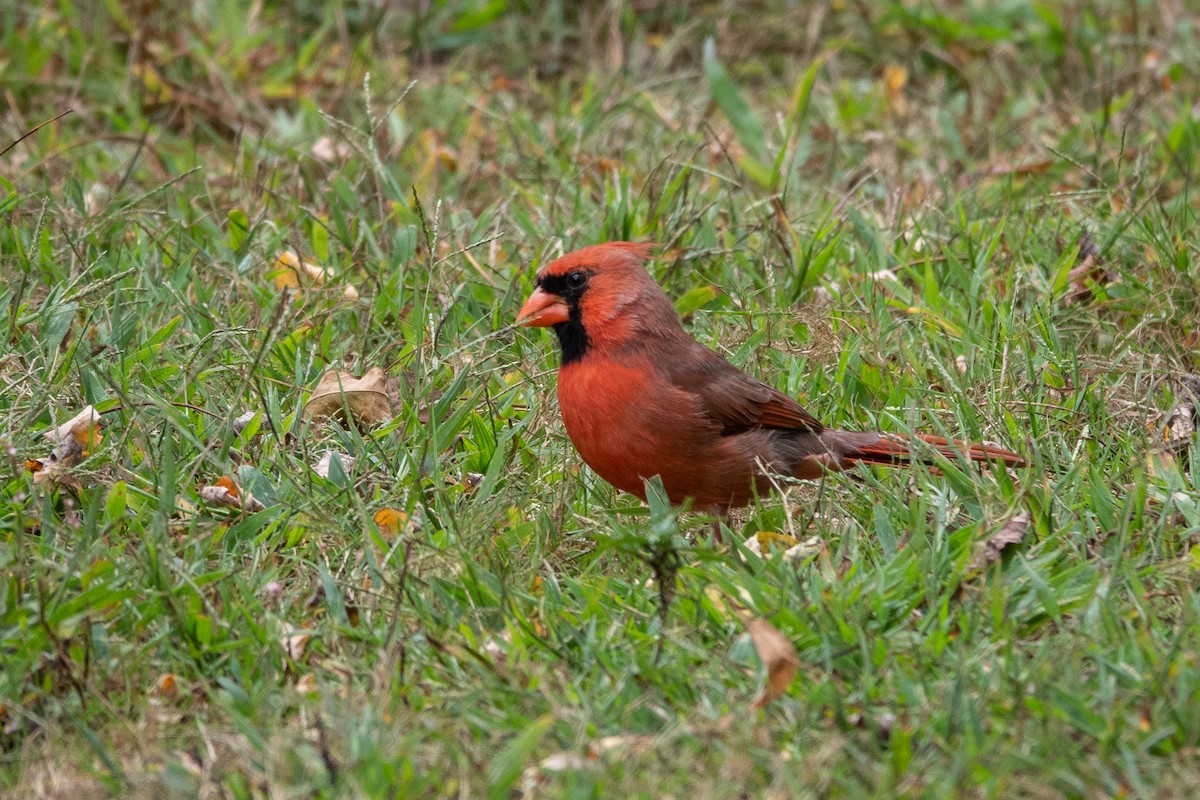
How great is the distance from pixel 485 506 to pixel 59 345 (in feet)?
4.00

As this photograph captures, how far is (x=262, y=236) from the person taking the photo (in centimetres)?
461

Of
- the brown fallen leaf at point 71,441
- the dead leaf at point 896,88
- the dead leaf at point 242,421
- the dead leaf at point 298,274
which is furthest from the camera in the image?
the dead leaf at point 896,88

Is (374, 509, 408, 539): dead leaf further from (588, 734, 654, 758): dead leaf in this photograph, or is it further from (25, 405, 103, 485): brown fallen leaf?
(588, 734, 654, 758): dead leaf

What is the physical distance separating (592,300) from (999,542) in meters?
1.13

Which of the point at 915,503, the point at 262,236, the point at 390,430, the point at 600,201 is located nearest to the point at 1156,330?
the point at 915,503

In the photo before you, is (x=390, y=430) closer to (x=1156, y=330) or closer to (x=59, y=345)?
(x=59, y=345)

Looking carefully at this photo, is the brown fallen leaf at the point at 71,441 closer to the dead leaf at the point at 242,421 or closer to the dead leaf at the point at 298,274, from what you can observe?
the dead leaf at the point at 242,421

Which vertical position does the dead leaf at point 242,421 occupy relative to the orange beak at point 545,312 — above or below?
below

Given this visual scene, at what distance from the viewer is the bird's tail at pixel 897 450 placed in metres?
3.36

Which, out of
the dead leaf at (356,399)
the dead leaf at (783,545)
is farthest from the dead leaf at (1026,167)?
the dead leaf at (356,399)

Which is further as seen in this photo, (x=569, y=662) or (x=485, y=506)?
(x=485, y=506)

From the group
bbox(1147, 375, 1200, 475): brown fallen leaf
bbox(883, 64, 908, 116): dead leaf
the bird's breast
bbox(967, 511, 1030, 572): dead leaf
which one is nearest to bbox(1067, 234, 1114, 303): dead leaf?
bbox(1147, 375, 1200, 475): brown fallen leaf

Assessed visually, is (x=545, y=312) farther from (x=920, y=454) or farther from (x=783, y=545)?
(x=920, y=454)

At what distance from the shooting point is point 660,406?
11.4ft
